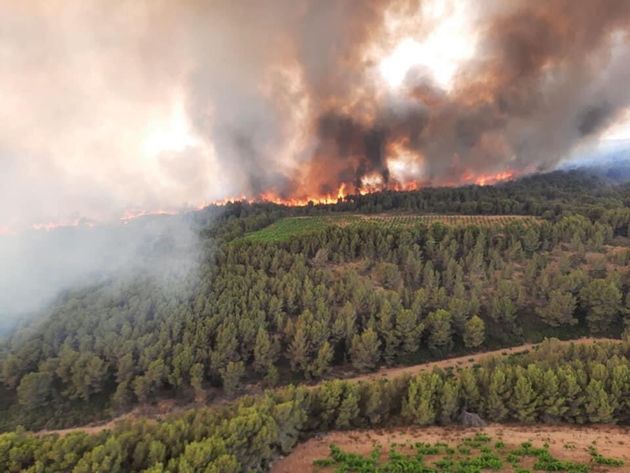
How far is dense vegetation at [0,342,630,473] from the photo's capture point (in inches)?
1154

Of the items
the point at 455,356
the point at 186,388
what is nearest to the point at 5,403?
the point at 186,388

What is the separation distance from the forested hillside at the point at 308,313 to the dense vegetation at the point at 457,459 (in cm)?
2515

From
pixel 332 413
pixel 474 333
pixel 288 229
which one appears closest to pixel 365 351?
pixel 474 333

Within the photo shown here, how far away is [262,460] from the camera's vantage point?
34375mm

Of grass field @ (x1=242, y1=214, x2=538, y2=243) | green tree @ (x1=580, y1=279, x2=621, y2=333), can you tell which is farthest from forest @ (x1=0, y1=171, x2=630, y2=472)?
grass field @ (x1=242, y1=214, x2=538, y2=243)

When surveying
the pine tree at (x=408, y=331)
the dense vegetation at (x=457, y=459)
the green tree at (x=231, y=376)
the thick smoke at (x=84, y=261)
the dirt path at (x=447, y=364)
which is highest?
the thick smoke at (x=84, y=261)

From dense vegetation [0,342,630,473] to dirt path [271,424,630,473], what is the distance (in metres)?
A: 1.14

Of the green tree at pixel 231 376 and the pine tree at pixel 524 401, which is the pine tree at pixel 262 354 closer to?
the green tree at pixel 231 376

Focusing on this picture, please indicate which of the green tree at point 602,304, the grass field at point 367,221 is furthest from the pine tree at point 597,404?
the grass field at point 367,221

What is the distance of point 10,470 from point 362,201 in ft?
517

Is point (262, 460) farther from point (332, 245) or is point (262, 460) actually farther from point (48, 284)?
point (48, 284)

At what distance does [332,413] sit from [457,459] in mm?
12793

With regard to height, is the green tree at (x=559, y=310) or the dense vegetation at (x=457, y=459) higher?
the green tree at (x=559, y=310)

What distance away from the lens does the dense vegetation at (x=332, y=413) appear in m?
29.3
